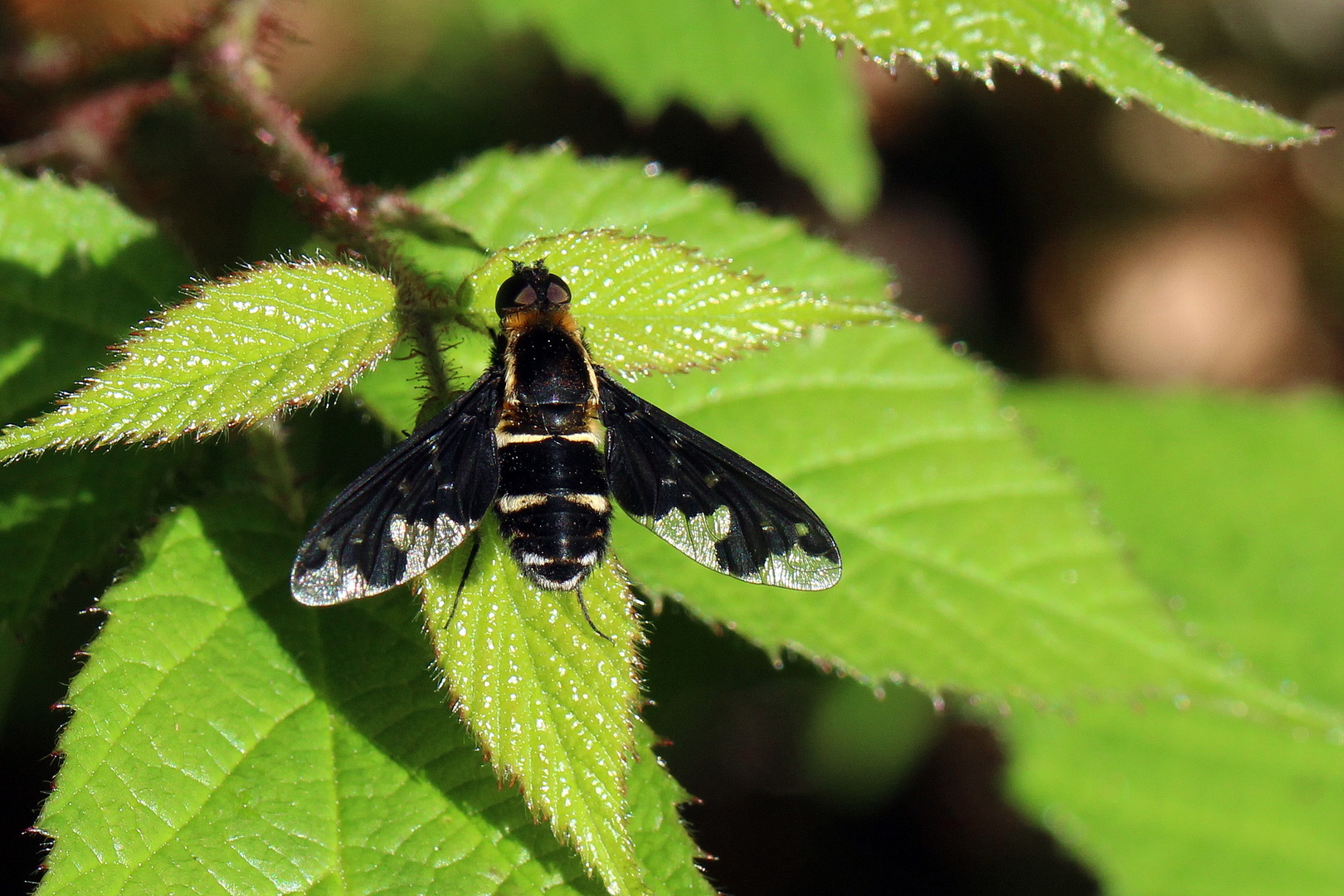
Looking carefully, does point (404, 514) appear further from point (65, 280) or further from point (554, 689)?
point (65, 280)

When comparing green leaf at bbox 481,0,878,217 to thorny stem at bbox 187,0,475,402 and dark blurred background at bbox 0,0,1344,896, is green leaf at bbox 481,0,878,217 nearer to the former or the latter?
dark blurred background at bbox 0,0,1344,896

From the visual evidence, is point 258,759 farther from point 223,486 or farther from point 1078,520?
point 1078,520

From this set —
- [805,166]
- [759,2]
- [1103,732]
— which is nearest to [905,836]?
[1103,732]

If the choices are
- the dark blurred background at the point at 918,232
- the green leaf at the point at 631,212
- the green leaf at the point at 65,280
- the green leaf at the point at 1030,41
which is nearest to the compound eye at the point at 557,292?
the green leaf at the point at 1030,41

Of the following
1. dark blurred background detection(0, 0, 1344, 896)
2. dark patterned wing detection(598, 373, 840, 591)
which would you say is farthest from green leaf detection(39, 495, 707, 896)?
dark blurred background detection(0, 0, 1344, 896)

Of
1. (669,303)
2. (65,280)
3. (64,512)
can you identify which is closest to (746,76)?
(65,280)

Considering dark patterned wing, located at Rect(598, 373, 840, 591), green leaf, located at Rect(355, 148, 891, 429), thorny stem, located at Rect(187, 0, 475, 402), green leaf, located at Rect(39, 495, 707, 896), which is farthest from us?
green leaf, located at Rect(355, 148, 891, 429)
